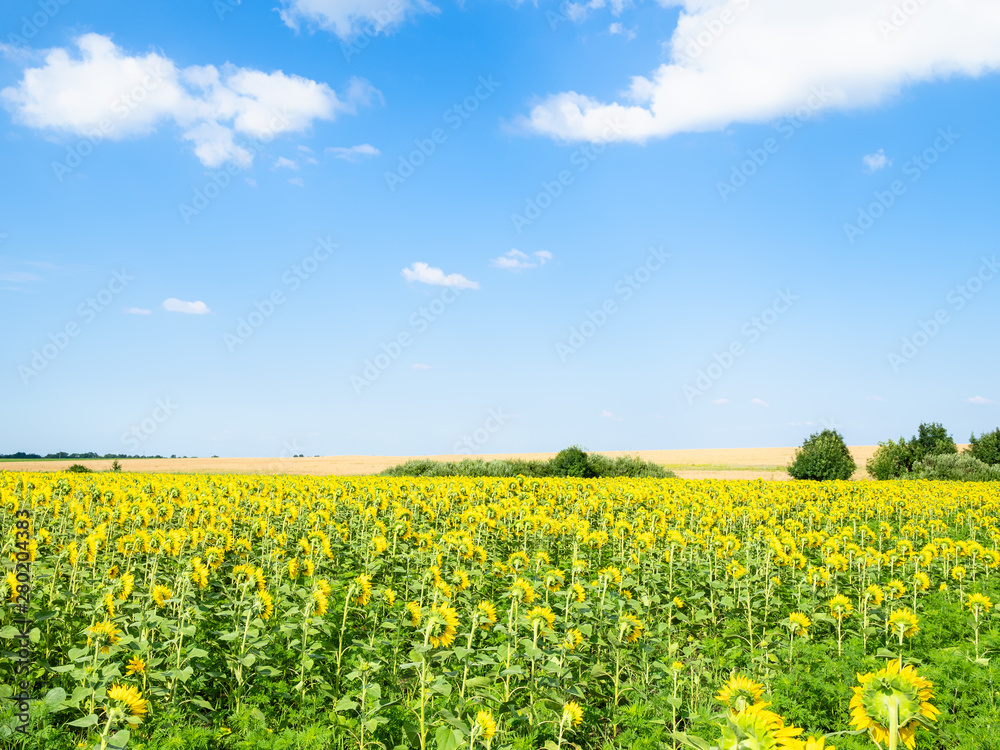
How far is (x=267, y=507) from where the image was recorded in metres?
11.4

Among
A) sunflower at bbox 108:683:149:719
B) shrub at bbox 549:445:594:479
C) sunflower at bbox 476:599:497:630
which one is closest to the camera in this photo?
sunflower at bbox 108:683:149:719

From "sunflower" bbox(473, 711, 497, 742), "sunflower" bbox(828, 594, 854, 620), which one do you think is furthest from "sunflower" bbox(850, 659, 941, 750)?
"sunflower" bbox(828, 594, 854, 620)

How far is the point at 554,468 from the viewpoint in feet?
111

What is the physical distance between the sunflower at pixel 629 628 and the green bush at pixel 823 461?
1409 inches

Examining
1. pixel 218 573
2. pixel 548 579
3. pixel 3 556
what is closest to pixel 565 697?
pixel 548 579

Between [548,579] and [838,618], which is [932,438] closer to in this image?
[838,618]

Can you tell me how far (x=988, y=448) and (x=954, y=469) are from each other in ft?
33.0

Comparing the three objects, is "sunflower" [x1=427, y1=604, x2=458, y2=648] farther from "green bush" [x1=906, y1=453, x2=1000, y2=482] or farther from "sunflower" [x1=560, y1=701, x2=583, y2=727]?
"green bush" [x1=906, y1=453, x2=1000, y2=482]

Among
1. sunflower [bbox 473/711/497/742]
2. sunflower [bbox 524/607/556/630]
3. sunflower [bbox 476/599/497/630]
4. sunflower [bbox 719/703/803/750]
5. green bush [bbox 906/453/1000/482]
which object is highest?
sunflower [bbox 719/703/803/750]

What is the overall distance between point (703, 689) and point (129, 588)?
19.4ft

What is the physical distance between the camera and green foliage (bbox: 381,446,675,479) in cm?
3275

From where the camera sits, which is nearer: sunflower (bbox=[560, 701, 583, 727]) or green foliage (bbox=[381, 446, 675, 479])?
sunflower (bbox=[560, 701, 583, 727])

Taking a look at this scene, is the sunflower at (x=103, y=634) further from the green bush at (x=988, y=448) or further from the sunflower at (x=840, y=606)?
the green bush at (x=988, y=448)

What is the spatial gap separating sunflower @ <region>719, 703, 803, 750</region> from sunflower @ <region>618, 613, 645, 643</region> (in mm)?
3710
